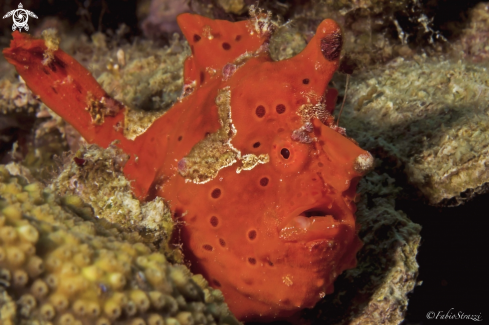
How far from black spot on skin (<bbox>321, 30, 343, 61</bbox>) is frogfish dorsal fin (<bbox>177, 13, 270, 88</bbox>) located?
847mm

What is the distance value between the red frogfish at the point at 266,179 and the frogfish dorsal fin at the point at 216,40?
2cm

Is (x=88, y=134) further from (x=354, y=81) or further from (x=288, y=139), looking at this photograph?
(x=354, y=81)

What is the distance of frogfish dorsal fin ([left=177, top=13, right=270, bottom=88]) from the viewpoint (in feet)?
10.9

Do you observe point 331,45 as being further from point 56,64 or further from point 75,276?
point 56,64

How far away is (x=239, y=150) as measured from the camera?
2.75 m

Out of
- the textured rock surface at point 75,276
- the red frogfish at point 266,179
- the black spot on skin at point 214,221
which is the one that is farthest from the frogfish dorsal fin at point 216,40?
the textured rock surface at point 75,276

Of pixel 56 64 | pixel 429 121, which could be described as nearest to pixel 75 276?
pixel 56 64

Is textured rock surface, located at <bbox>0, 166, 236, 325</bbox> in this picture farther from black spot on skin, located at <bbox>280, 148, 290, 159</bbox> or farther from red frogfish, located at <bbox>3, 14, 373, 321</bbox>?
black spot on skin, located at <bbox>280, 148, 290, 159</bbox>

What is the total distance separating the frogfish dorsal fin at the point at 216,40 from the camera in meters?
3.31

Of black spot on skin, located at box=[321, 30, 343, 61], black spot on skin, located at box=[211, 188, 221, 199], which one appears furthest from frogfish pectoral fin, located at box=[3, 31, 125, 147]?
black spot on skin, located at box=[321, 30, 343, 61]

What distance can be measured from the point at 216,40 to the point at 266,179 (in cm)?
148

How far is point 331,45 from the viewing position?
256cm

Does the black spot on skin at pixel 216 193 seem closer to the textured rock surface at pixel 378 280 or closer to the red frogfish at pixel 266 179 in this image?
the red frogfish at pixel 266 179

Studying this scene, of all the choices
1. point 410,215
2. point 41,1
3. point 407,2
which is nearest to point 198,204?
point 410,215
